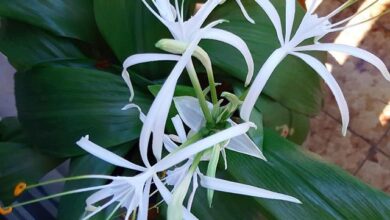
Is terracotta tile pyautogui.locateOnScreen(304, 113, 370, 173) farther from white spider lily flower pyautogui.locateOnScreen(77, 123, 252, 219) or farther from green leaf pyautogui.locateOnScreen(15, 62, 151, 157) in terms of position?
white spider lily flower pyautogui.locateOnScreen(77, 123, 252, 219)

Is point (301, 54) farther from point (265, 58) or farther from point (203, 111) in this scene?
point (265, 58)

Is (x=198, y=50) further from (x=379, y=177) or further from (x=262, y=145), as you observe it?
(x=379, y=177)

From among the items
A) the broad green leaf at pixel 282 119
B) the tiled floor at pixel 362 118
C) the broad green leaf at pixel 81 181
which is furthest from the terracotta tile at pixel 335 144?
the broad green leaf at pixel 81 181

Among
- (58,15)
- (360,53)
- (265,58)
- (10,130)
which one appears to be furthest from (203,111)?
(10,130)

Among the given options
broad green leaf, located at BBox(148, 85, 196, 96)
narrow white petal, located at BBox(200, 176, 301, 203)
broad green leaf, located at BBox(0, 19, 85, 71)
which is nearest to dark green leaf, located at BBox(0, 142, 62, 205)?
broad green leaf, located at BBox(0, 19, 85, 71)

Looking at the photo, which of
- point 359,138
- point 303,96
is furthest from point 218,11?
point 359,138
